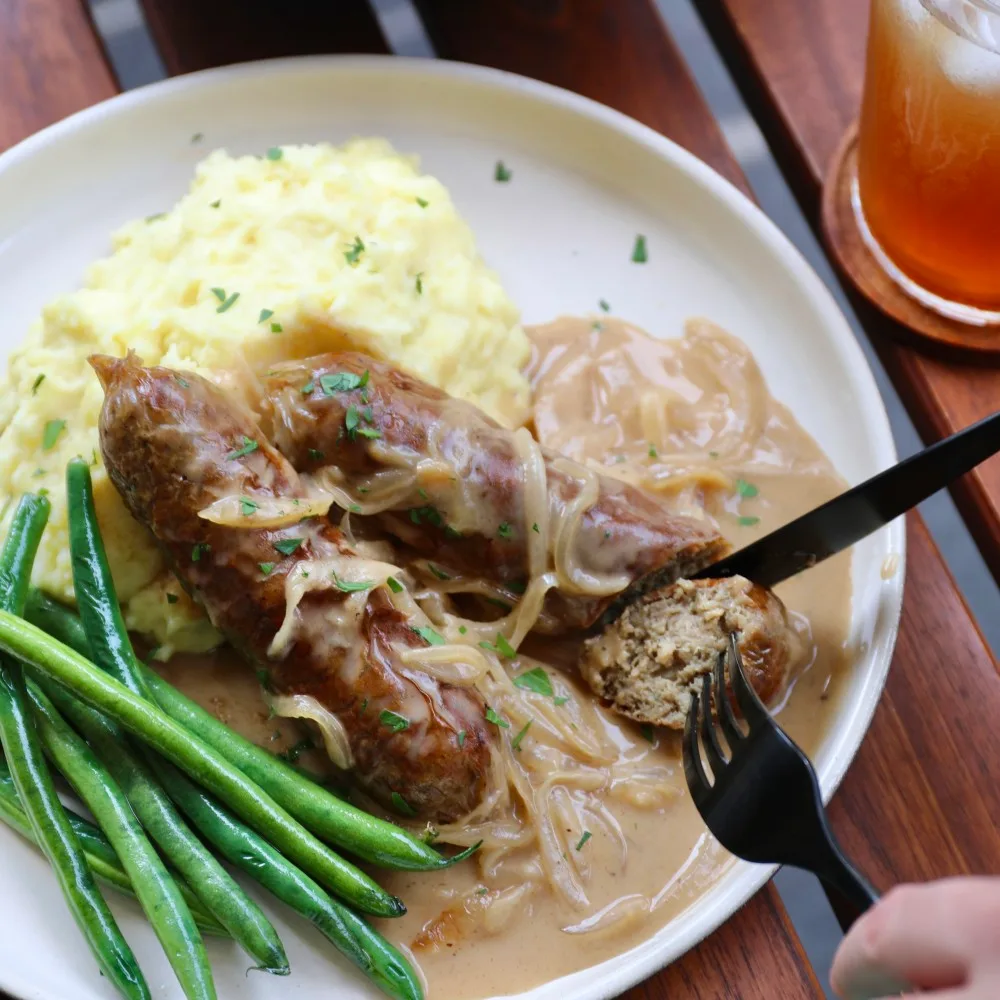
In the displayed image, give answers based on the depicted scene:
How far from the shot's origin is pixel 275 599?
2910mm

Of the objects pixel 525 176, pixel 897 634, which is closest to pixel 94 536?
pixel 525 176

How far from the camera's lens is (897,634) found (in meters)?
3.46

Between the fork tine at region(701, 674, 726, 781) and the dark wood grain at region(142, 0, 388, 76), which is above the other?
the dark wood grain at region(142, 0, 388, 76)

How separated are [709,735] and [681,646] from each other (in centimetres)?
34

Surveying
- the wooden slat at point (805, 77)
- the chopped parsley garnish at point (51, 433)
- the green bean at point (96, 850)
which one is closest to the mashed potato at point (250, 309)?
the chopped parsley garnish at point (51, 433)

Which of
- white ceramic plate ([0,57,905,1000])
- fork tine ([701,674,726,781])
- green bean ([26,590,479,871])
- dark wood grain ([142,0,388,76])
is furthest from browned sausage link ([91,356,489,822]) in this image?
dark wood grain ([142,0,388,76])

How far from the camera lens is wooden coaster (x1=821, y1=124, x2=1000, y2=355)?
12.2 feet

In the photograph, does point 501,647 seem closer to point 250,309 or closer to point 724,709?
point 724,709

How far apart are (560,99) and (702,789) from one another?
99.1 inches

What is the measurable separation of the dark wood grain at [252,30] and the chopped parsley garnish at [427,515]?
212cm

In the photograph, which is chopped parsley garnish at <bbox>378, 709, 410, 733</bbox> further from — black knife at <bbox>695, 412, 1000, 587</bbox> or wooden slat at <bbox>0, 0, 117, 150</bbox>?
wooden slat at <bbox>0, 0, 117, 150</bbox>

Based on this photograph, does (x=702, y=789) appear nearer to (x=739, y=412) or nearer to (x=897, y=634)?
(x=897, y=634)

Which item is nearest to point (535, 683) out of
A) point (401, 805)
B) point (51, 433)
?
point (401, 805)

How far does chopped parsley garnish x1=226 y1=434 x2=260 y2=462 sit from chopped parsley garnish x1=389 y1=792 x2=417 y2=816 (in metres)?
0.99
